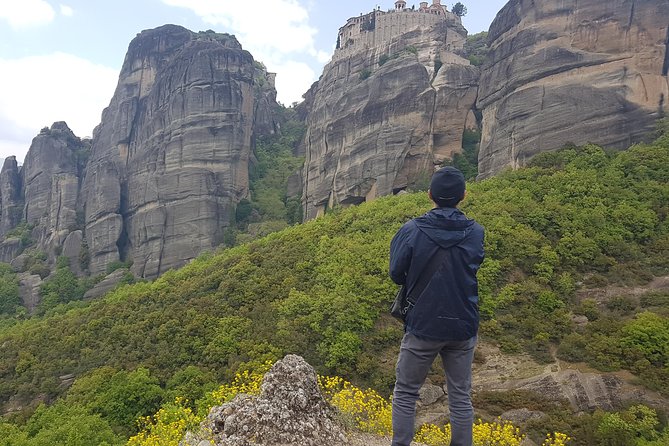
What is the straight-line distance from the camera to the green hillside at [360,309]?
16.2 metres

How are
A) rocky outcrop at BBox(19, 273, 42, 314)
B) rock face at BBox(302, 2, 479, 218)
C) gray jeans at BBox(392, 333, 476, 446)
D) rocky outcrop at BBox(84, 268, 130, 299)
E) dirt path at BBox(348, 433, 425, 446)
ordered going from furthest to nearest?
rocky outcrop at BBox(19, 273, 42, 314)
rocky outcrop at BBox(84, 268, 130, 299)
rock face at BBox(302, 2, 479, 218)
dirt path at BBox(348, 433, 425, 446)
gray jeans at BBox(392, 333, 476, 446)

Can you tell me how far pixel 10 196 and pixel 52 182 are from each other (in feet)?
31.4

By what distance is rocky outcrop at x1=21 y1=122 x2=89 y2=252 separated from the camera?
177ft

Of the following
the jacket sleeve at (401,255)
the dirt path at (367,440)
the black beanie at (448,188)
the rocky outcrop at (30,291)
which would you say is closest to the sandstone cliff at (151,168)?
the rocky outcrop at (30,291)

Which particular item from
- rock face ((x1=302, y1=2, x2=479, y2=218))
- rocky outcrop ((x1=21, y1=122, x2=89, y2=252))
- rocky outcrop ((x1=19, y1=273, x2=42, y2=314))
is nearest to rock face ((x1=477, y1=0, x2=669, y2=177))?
rock face ((x1=302, y1=2, x2=479, y2=218))

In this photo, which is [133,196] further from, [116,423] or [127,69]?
[116,423]

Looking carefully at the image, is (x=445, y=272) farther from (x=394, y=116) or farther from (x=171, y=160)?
(x=171, y=160)

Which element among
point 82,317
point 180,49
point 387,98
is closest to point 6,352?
point 82,317

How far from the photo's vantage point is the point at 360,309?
734 inches

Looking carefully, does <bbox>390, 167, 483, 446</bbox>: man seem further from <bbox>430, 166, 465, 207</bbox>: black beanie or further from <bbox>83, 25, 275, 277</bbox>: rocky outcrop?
<bbox>83, 25, 275, 277</bbox>: rocky outcrop

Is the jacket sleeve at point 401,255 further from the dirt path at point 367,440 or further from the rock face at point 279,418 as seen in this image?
the dirt path at point 367,440

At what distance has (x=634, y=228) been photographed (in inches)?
837

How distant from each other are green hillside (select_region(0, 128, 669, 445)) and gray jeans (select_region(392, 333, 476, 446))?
12.1m

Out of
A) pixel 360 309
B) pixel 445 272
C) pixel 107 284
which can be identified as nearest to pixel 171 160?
pixel 107 284
